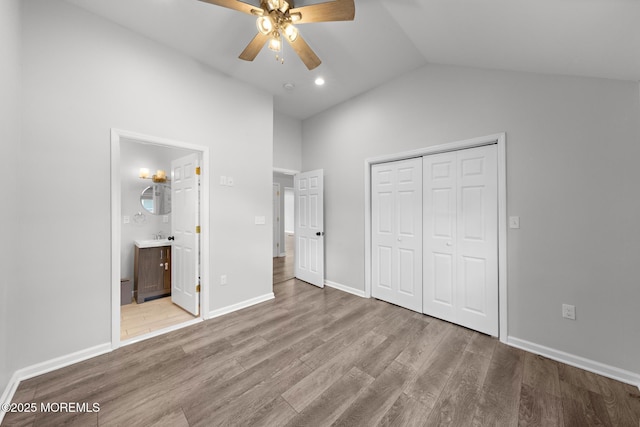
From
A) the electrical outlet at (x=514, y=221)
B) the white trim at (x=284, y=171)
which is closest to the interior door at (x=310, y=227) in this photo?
the white trim at (x=284, y=171)

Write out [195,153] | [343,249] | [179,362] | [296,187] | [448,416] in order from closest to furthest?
[448,416], [179,362], [195,153], [343,249], [296,187]

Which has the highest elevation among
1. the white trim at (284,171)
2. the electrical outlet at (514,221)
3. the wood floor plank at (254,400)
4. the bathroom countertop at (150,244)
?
the white trim at (284,171)

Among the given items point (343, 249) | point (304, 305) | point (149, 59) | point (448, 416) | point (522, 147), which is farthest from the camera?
point (343, 249)

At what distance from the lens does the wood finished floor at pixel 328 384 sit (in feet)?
4.93

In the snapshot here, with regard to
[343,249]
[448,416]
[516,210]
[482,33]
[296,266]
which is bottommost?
[448,416]

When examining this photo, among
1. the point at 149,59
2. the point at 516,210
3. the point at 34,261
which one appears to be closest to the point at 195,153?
the point at 149,59

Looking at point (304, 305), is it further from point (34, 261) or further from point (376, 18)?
point (376, 18)

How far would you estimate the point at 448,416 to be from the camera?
1.51 m

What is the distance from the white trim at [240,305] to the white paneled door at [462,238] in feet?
7.10

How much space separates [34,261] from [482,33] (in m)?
4.15

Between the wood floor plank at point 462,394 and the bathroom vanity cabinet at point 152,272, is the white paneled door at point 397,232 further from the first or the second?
the bathroom vanity cabinet at point 152,272

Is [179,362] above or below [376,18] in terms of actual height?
below

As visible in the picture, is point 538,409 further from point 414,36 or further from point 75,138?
point 75,138

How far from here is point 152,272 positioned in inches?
140
